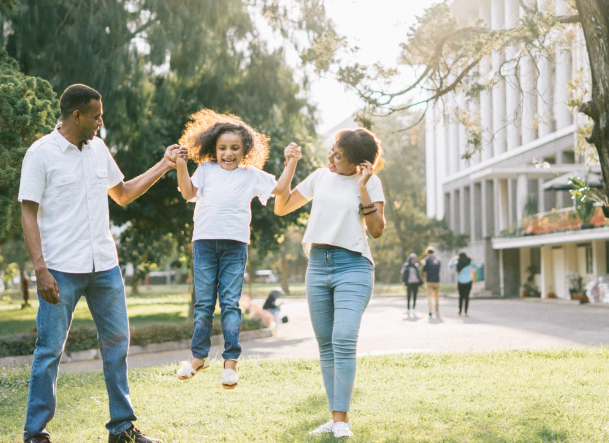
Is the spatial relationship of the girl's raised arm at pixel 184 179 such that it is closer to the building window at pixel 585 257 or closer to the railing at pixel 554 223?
the railing at pixel 554 223

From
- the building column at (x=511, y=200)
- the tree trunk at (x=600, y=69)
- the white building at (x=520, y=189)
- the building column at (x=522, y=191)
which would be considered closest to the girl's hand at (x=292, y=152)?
the tree trunk at (x=600, y=69)

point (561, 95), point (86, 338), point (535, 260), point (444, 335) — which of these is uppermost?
point (561, 95)

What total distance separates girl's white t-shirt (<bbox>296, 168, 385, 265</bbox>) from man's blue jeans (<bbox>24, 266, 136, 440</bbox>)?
1371mm

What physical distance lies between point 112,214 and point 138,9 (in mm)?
5703

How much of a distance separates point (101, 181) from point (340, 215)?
63.2 inches

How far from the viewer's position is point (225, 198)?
486cm

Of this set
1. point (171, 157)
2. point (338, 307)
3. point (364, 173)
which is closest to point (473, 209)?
point (364, 173)

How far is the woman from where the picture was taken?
4734mm

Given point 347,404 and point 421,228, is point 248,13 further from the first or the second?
point 421,228

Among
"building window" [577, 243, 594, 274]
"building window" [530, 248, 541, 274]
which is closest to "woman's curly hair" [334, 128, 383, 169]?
"building window" [577, 243, 594, 274]

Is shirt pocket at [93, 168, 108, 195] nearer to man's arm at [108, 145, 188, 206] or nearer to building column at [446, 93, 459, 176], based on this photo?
man's arm at [108, 145, 188, 206]

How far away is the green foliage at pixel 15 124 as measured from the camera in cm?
980

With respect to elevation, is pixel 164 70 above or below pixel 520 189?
above

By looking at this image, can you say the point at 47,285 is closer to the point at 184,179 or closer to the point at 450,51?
the point at 184,179
